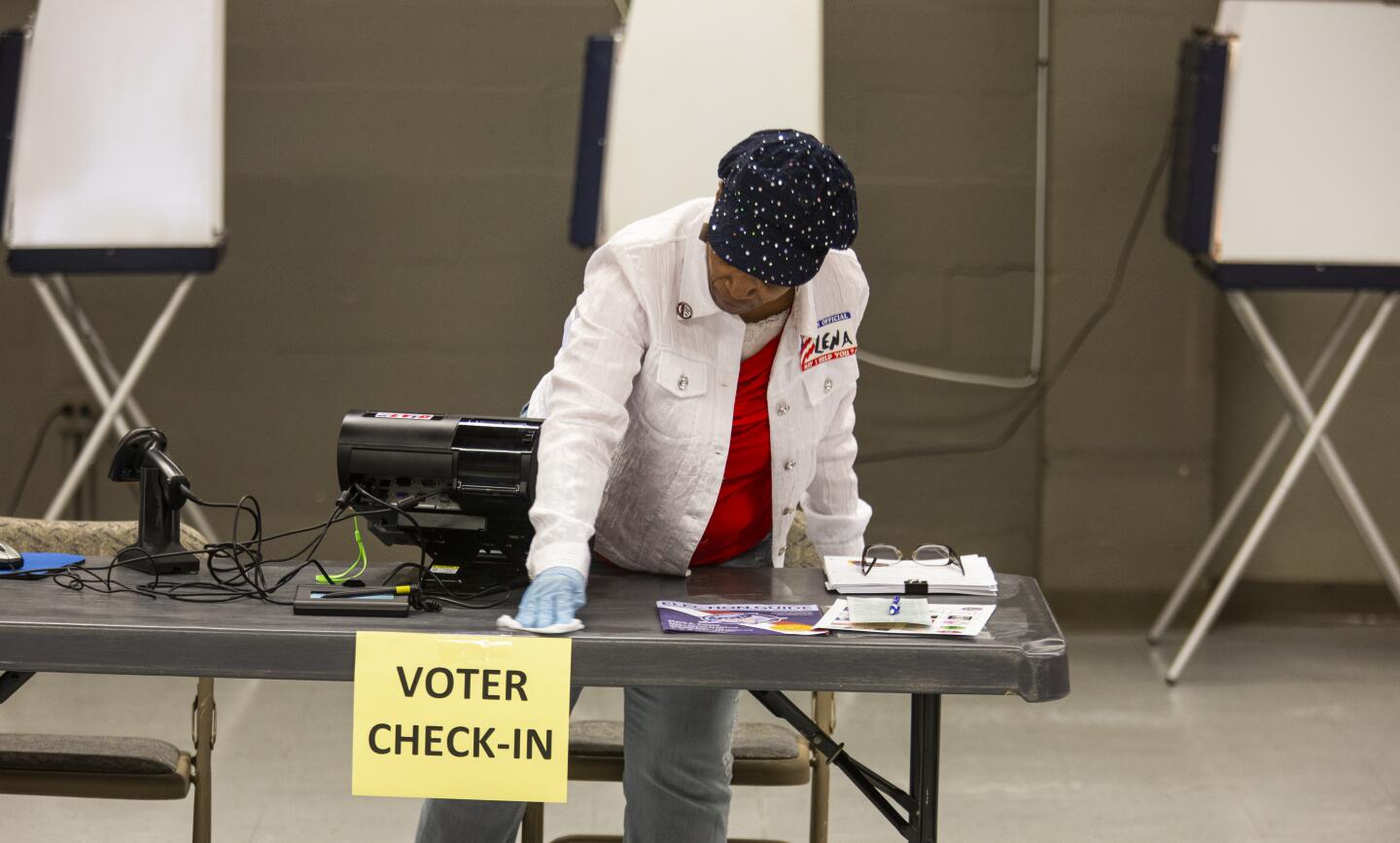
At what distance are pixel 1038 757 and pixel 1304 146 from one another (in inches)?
60.7

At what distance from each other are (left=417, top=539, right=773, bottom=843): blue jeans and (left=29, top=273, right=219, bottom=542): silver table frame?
2087 mm

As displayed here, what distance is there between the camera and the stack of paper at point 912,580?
6.38 feet

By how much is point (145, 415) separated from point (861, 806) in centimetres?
239

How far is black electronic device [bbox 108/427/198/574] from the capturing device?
1.99m

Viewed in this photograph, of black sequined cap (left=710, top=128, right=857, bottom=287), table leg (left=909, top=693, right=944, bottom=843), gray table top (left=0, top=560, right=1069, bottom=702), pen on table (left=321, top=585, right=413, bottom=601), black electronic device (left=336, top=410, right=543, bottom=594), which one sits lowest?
table leg (left=909, top=693, right=944, bottom=843)

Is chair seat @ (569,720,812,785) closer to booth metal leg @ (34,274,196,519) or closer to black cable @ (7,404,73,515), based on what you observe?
booth metal leg @ (34,274,196,519)

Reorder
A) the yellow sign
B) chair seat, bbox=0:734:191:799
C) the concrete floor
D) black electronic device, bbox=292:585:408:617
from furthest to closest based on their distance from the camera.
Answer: the concrete floor, chair seat, bbox=0:734:191:799, black electronic device, bbox=292:585:408:617, the yellow sign

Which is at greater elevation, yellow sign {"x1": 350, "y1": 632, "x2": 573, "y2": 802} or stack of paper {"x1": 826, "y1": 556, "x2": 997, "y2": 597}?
stack of paper {"x1": 826, "y1": 556, "x2": 997, "y2": 597}

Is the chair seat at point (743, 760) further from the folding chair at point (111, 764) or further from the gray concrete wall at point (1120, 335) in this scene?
the gray concrete wall at point (1120, 335)

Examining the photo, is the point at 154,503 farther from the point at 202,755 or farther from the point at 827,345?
the point at 827,345

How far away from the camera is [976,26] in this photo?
4285mm

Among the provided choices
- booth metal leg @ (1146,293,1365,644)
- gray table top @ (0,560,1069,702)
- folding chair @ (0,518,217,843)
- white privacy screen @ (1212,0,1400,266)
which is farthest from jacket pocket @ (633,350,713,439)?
booth metal leg @ (1146,293,1365,644)

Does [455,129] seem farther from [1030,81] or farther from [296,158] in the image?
[1030,81]

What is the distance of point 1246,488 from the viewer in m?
4.02
